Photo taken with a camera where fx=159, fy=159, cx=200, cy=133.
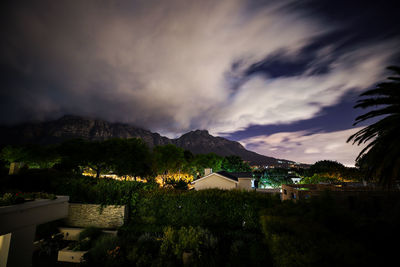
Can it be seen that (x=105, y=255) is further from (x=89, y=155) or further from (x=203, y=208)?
(x=89, y=155)

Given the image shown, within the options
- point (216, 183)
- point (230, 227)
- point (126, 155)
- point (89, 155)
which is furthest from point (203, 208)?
point (89, 155)

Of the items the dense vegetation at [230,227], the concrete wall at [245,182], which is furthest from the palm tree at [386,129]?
the concrete wall at [245,182]

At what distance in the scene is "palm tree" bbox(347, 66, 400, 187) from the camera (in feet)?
16.2

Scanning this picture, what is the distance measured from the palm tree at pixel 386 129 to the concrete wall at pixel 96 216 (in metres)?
14.3

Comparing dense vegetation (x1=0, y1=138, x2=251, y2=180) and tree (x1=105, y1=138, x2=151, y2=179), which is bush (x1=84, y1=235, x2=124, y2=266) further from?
dense vegetation (x1=0, y1=138, x2=251, y2=180)

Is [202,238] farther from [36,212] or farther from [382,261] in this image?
[36,212]

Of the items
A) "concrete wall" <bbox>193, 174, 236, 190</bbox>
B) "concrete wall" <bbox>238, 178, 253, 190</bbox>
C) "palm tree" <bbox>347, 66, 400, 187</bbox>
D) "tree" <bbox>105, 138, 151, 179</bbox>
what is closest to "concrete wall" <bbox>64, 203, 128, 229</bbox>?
"palm tree" <bbox>347, 66, 400, 187</bbox>

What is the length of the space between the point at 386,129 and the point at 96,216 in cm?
1710

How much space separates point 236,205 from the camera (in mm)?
10750

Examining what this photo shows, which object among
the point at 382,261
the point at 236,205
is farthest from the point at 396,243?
the point at 236,205

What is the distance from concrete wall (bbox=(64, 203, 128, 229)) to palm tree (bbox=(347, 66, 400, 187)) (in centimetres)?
1429

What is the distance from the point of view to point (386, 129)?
18.0 feet

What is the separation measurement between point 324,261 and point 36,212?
12013 millimetres

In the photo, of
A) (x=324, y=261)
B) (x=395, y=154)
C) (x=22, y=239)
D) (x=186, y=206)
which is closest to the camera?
(x=324, y=261)
